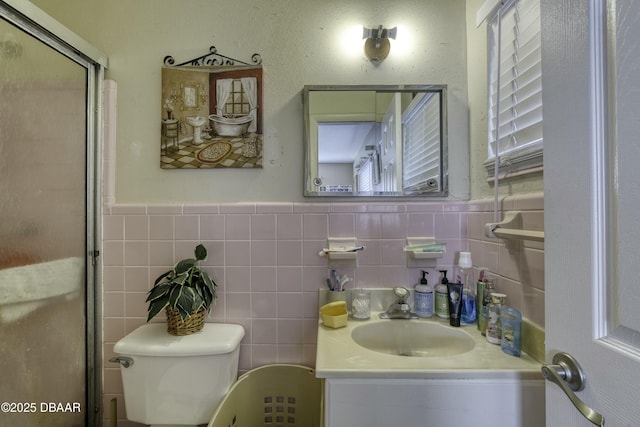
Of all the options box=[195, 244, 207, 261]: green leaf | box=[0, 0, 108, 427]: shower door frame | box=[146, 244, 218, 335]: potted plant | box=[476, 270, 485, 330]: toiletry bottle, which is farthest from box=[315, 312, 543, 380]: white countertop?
box=[0, 0, 108, 427]: shower door frame

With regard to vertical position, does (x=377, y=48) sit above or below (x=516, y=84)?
above

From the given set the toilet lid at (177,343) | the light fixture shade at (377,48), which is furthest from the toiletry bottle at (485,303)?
the light fixture shade at (377,48)

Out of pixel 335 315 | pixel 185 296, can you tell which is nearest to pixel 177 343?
pixel 185 296

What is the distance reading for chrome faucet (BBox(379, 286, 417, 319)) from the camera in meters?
1.14

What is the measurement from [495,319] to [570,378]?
48cm

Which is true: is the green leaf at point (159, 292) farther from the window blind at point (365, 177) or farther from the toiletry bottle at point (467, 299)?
the toiletry bottle at point (467, 299)

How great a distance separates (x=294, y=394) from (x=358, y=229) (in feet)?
2.37

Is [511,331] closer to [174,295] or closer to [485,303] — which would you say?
[485,303]

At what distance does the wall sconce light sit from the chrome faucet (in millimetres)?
972

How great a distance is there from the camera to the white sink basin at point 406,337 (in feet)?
3.53

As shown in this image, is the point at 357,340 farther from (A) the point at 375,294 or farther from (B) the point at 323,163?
(B) the point at 323,163

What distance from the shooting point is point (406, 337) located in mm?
1123

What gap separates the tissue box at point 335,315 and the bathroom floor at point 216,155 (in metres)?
0.65

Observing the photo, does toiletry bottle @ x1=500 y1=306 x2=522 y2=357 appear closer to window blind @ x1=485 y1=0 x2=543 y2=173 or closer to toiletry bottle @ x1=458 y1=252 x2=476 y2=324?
toiletry bottle @ x1=458 y1=252 x2=476 y2=324
